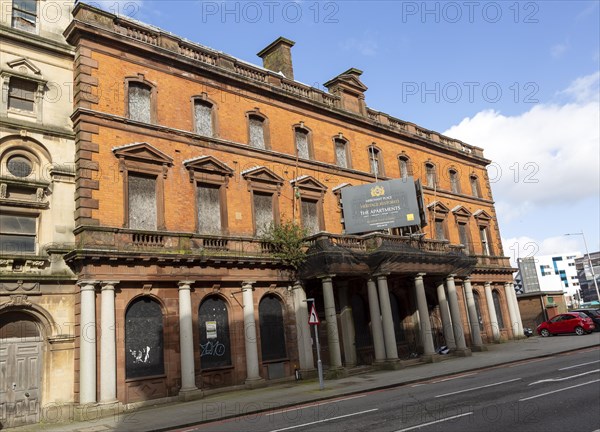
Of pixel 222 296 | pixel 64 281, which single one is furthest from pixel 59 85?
pixel 222 296

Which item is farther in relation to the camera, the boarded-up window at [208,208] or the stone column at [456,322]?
the stone column at [456,322]

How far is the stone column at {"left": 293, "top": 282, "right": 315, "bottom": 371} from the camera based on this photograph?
21.7m

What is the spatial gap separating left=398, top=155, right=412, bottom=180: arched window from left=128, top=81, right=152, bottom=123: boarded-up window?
17.3 meters

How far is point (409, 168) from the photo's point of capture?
3238cm

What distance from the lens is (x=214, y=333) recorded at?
19.7m

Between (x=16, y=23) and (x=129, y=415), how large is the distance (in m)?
15.0

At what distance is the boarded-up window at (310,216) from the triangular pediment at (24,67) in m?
13.2

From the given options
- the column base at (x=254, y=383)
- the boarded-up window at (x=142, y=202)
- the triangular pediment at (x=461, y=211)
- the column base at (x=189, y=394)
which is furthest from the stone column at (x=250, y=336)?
the triangular pediment at (x=461, y=211)

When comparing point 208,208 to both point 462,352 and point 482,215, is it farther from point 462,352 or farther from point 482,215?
point 482,215

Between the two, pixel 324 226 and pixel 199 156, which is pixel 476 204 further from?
pixel 199 156

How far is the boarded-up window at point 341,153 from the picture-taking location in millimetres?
27802

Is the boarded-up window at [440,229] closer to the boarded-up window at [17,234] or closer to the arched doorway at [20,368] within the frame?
the boarded-up window at [17,234]

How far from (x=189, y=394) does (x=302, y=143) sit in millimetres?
14198

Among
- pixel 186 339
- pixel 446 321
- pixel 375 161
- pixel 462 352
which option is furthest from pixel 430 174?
pixel 186 339
